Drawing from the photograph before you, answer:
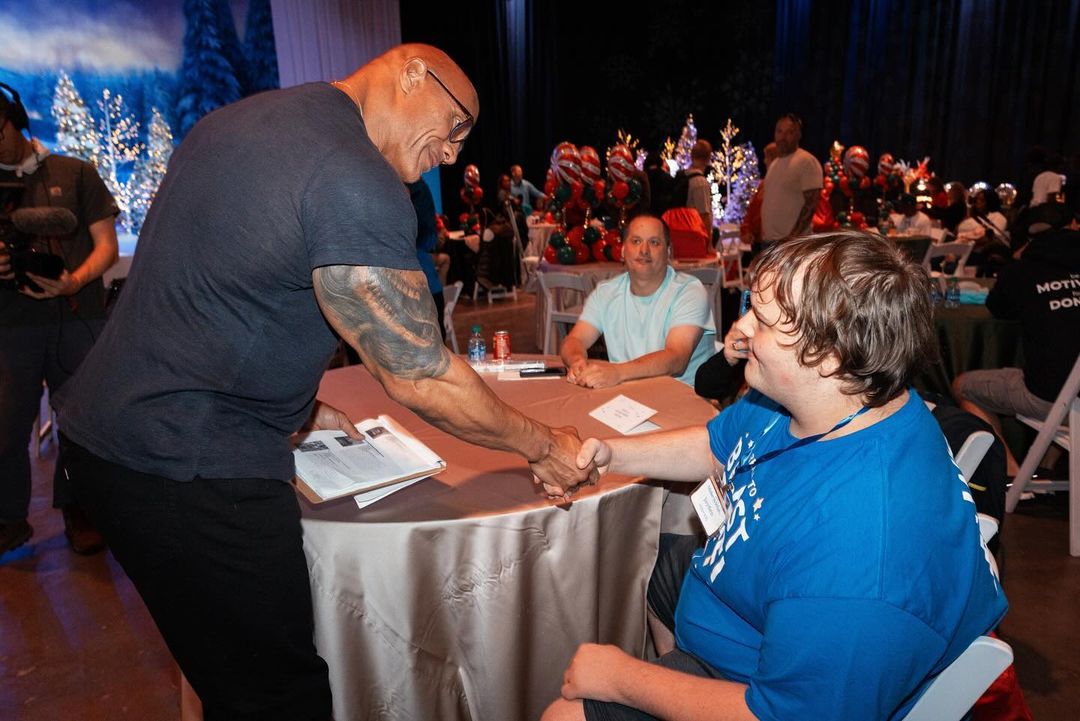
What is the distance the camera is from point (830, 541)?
100 cm

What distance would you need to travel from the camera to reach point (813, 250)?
115 cm

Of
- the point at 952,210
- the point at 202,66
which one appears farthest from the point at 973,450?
the point at 202,66

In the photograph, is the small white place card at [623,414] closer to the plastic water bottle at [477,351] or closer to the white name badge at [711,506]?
the white name badge at [711,506]

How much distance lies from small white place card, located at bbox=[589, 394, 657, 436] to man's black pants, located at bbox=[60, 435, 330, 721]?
1.01 metres

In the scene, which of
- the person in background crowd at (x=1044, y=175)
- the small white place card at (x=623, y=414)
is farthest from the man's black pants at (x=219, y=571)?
the person in background crowd at (x=1044, y=175)

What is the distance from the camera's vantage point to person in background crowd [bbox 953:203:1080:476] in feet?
10.2

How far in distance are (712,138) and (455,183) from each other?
603 cm

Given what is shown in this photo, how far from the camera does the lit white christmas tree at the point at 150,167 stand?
30.3 ft

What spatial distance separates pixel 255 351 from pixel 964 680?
123 centimetres

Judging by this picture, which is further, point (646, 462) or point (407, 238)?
point (646, 462)

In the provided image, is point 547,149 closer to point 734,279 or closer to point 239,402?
point 734,279

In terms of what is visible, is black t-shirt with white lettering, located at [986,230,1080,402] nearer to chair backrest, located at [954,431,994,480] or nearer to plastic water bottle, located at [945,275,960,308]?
plastic water bottle, located at [945,275,960,308]

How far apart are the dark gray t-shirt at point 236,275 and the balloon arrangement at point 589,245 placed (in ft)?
15.4

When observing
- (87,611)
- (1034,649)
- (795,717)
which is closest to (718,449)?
(795,717)
